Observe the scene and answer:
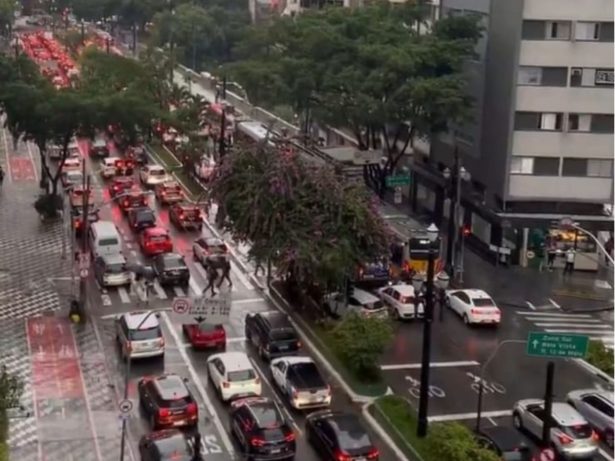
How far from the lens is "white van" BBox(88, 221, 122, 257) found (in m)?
51.7

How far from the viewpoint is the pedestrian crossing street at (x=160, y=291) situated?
156ft

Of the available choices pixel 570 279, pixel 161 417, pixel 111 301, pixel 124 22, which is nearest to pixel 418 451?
pixel 161 417

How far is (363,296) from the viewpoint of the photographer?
45812 millimetres

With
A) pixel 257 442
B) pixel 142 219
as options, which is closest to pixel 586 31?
pixel 142 219

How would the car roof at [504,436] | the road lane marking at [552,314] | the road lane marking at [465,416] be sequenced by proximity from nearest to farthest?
the car roof at [504,436], the road lane marking at [465,416], the road lane marking at [552,314]

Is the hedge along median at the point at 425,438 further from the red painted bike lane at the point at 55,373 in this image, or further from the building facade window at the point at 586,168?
the building facade window at the point at 586,168

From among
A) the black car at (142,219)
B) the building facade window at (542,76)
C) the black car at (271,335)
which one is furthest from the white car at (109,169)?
the black car at (271,335)

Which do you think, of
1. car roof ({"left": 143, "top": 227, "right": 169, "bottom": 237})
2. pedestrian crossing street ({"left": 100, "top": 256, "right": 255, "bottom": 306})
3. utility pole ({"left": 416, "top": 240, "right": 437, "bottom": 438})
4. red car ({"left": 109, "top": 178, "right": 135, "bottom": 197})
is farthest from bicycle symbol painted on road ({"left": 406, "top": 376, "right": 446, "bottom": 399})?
red car ({"left": 109, "top": 178, "right": 135, "bottom": 197})

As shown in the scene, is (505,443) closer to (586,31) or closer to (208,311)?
(208,311)

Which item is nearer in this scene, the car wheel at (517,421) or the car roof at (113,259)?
the car wheel at (517,421)

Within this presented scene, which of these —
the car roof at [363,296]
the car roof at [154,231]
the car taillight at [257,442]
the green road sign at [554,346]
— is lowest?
the car taillight at [257,442]

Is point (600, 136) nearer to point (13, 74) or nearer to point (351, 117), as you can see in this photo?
point (351, 117)

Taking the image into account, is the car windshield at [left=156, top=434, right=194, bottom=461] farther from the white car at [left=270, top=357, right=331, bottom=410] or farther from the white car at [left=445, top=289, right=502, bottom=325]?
the white car at [left=445, top=289, right=502, bottom=325]

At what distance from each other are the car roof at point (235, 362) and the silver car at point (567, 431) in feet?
30.3
